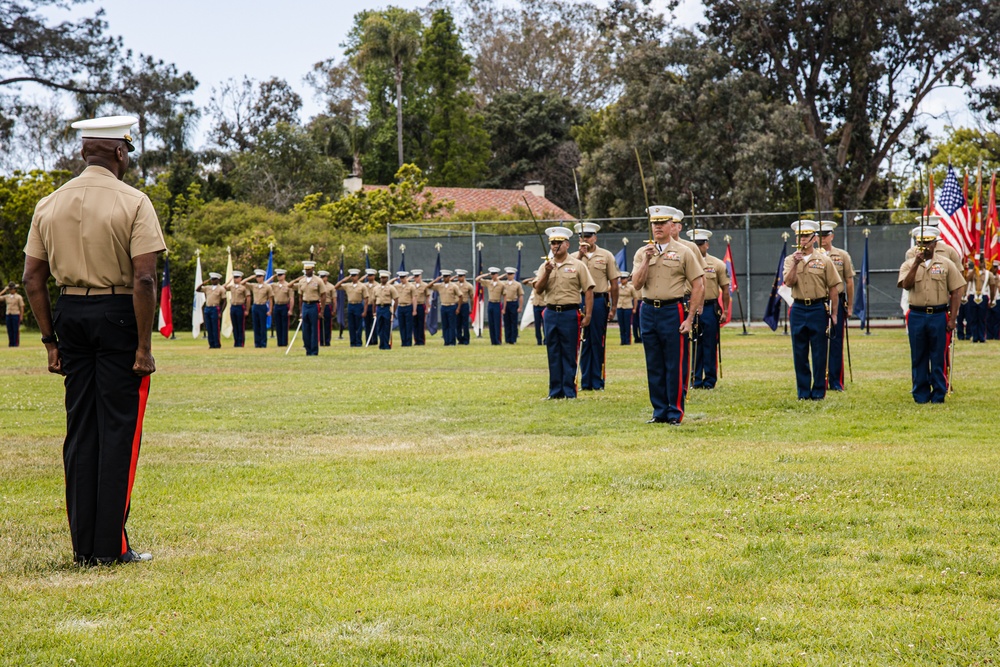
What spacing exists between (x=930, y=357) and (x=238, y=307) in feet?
76.0

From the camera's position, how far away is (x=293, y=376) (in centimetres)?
2009

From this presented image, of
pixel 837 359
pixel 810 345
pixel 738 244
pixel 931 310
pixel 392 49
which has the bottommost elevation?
pixel 837 359

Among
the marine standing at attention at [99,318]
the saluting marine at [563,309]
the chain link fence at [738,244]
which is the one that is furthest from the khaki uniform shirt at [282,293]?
the marine standing at attention at [99,318]

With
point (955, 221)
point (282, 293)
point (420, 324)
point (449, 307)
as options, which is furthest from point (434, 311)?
point (955, 221)

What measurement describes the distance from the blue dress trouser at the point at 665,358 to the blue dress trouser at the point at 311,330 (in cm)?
1562

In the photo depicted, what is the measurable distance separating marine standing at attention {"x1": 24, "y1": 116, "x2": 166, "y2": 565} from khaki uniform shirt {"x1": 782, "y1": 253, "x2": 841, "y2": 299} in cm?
981

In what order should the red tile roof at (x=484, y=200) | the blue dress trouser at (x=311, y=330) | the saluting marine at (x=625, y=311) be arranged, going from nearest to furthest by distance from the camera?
1. the blue dress trouser at (x=311, y=330)
2. the saluting marine at (x=625, y=311)
3. the red tile roof at (x=484, y=200)

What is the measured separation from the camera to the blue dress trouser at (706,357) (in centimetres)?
1664

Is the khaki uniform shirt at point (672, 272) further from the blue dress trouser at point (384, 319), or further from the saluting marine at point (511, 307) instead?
the saluting marine at point (511, 307)

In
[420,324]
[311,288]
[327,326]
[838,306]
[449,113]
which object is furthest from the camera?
[449,113]

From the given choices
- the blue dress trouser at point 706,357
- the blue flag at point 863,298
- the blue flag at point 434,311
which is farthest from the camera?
the blue flag at point 434,311

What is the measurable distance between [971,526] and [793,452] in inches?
122

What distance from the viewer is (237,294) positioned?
34.1 metres

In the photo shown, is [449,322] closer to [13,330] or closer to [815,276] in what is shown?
[13,330]
